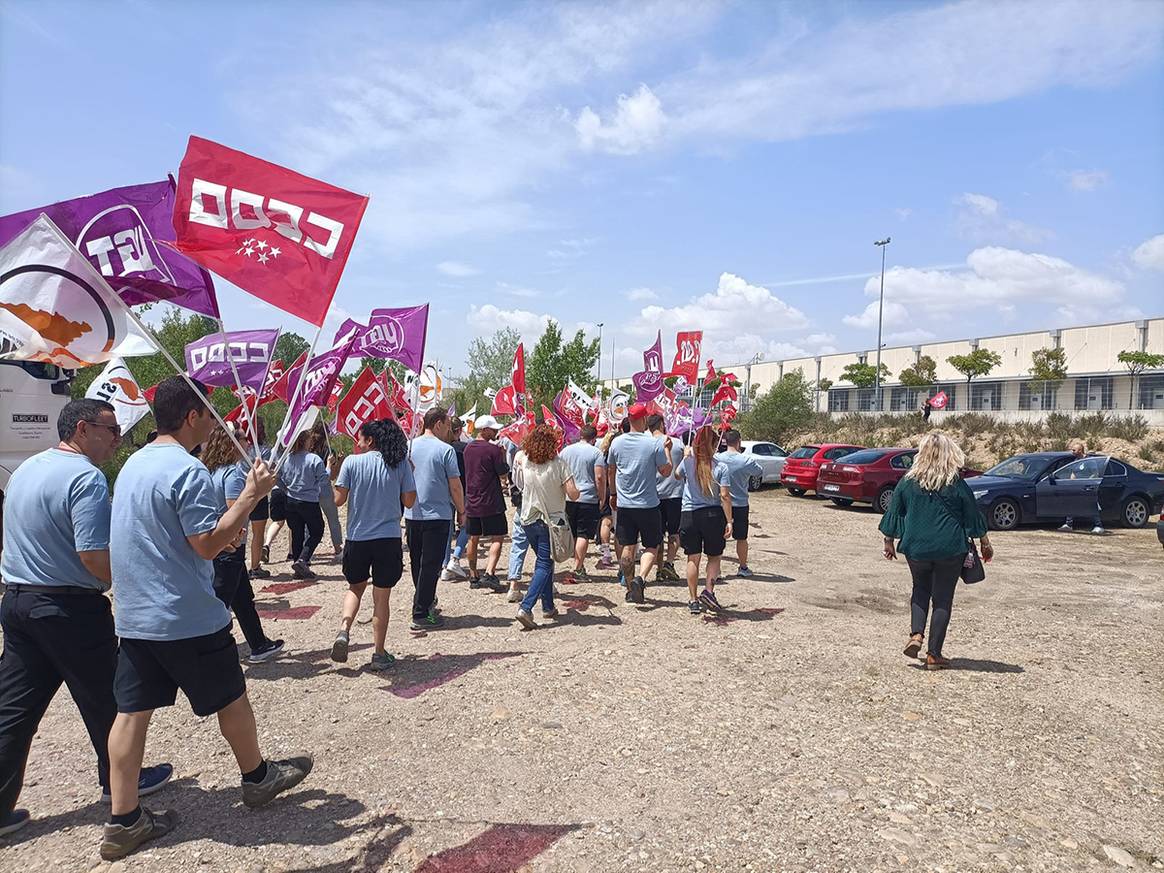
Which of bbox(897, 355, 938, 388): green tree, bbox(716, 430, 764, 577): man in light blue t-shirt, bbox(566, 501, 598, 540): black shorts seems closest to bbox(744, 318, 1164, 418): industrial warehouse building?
bbox(897, 355, 938, 388): green tree

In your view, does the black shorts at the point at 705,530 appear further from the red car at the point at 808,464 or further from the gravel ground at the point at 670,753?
the red car at the point at 808,464

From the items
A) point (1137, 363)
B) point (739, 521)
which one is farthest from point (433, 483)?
point (1137, 363)

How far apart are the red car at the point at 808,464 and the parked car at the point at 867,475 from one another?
1.31 meters

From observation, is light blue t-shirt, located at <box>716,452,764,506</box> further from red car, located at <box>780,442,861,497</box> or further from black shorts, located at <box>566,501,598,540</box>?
red car, located at <box>780,442,861,497</box>

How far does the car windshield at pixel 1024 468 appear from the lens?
14.8m

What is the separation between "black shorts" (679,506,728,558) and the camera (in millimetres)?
7371

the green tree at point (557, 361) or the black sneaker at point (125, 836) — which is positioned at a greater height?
the green tree at point (557, 361)

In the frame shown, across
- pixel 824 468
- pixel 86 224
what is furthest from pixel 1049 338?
pixel 86 224

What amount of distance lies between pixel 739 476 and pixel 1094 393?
44.9m

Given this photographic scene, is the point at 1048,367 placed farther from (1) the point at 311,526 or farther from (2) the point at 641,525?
(1) the point at 311,526

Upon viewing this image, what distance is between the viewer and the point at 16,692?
3.39 m

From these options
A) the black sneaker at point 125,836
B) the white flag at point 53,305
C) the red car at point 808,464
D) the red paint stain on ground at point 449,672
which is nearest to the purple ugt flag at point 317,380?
the white flag at point 53,305

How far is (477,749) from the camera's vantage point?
14.3 ft

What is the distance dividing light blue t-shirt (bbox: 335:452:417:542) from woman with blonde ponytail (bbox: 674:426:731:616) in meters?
2.95
